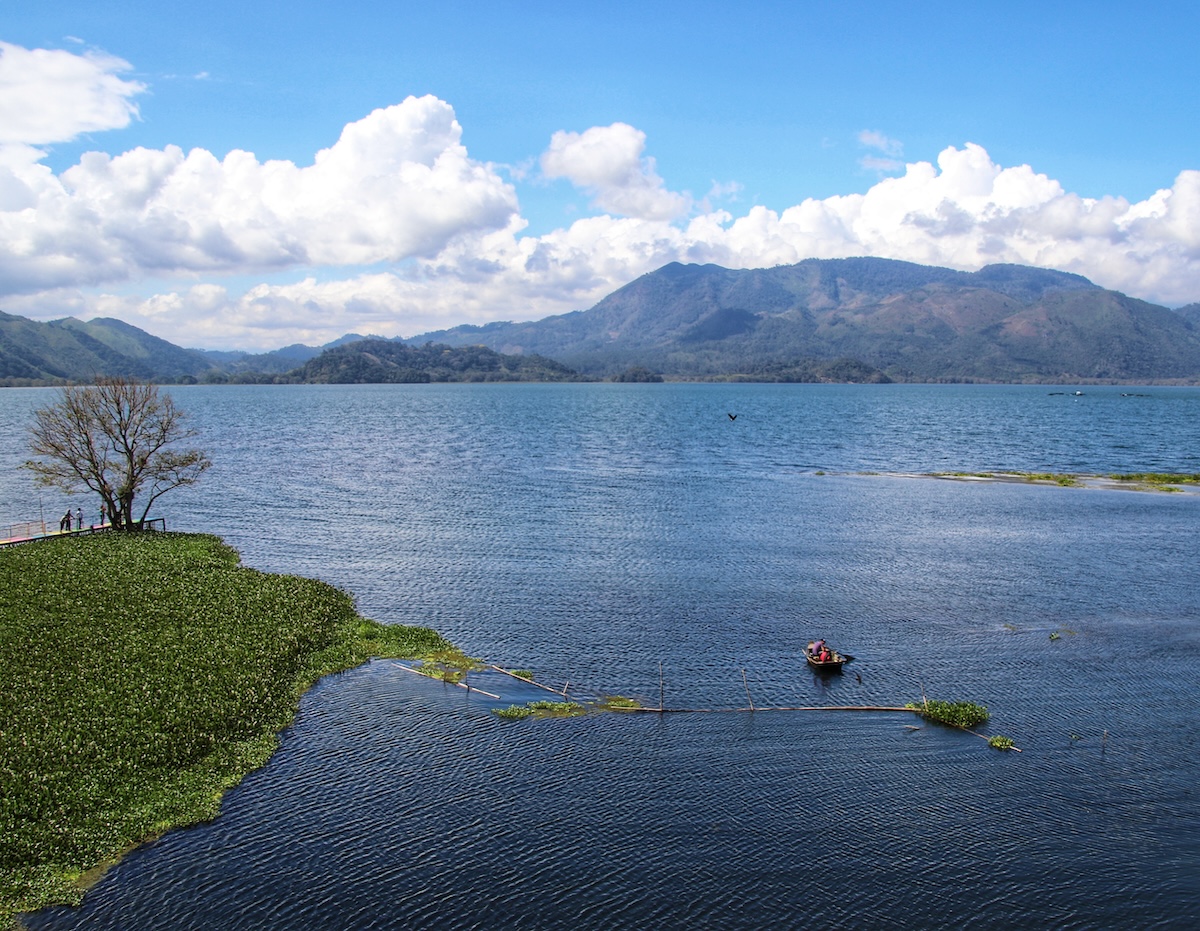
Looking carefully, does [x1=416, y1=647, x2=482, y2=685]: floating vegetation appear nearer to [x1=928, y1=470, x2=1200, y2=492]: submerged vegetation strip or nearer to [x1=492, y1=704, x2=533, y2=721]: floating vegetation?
[x1=492, y1=704, x2=533, y2=721]: floating vegetation

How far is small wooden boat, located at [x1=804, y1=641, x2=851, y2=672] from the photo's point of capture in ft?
157

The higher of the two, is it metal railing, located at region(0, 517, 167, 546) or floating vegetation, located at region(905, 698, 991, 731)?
metal railing, located at region(0, 517, 167, 546)

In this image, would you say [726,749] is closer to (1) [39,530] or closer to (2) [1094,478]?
(1) [39,530]

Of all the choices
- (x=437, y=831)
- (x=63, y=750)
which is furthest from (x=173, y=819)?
(x=437, y=831)

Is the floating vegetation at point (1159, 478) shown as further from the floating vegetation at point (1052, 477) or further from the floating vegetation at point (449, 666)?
the floating vegetation at point (449, 666)

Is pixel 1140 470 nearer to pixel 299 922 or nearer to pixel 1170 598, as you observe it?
pixel 1170 598

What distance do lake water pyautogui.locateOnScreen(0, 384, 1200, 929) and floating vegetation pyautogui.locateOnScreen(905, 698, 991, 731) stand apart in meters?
0.84

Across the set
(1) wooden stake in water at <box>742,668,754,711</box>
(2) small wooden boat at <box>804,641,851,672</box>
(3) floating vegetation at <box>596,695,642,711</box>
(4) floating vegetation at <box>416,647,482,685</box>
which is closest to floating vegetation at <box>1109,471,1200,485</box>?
(2) small wooden boat at <box>804,641,851,672</box>

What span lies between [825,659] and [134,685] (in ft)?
117

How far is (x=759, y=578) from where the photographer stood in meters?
67.4

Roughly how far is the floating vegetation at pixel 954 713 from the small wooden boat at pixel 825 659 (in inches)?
213

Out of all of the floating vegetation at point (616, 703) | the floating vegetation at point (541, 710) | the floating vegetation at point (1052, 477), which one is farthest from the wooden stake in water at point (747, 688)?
the floating vegetation at point (1052, 477)

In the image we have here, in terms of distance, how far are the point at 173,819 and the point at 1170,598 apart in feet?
215

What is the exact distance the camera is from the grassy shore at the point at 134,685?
30.1 metres
